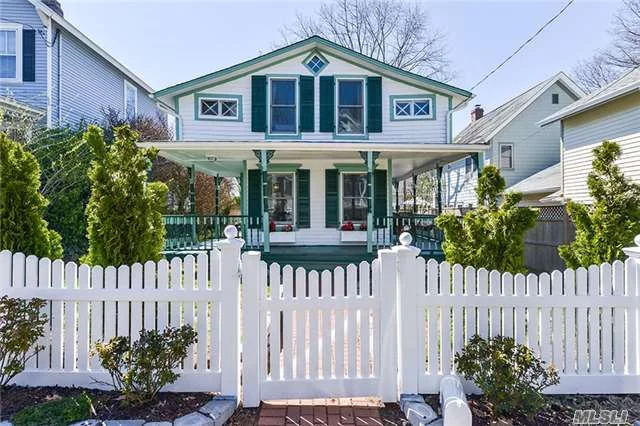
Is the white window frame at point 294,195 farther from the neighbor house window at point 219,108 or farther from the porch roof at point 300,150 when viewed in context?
the neighbor house window at point 219,108

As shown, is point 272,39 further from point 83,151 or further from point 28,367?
point 28,367

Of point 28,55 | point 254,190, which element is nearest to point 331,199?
point 254,190

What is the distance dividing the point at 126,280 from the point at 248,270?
3.38ft

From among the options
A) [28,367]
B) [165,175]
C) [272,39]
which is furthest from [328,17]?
[28,367]

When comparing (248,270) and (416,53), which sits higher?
(416,53)

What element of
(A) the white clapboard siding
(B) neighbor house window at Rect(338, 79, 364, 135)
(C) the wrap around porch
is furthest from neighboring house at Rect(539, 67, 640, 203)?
(A) the white clapboard siding

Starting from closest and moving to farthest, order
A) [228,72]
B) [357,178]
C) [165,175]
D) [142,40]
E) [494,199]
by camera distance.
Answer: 1. [494,199]
2. [142,40]
3. [228,72]
4. [357,178]
5. [165,175]

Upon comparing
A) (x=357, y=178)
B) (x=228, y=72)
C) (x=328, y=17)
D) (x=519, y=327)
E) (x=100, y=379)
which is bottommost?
(x=100, y=379)

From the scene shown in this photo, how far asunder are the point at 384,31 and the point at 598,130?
52.4 feet

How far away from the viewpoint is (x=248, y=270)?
126 inches

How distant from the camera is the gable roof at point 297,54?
437 inches

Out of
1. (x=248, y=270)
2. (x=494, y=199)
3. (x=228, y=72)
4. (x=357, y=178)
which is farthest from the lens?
(x=357, y=178)

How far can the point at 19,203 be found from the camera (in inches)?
152

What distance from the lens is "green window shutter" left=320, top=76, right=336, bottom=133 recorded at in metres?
11.5
